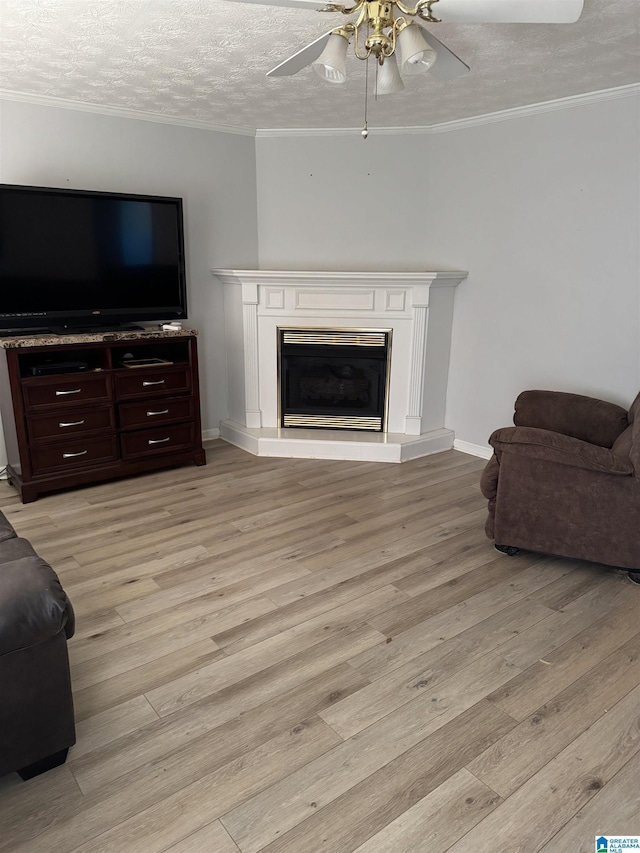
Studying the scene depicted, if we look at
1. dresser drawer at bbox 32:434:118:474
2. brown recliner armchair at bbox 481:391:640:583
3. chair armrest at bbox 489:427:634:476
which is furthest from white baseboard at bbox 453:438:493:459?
dresser drawer at bbox 32:434:118:474

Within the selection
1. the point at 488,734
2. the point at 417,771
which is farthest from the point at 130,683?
the point at 488,734

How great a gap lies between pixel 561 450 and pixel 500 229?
6.86ft

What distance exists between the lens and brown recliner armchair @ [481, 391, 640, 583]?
2.58m

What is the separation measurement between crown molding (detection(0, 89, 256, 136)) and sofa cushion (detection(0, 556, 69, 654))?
316 centimetres

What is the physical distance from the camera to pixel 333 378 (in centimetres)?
462

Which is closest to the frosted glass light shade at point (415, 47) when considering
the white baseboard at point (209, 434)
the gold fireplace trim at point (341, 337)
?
the gold fireplace trim at point (341, 337)

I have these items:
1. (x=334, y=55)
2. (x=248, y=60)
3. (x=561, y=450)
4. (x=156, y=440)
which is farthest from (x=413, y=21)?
(x=156, y=440)

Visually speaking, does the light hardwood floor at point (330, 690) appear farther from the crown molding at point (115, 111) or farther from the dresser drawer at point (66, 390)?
the crown molding at point (115, 111)

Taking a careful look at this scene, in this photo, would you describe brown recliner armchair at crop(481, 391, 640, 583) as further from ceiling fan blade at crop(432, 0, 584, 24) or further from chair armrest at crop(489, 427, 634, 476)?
ceiling fan blade at crop(432, 0, 584, 24)

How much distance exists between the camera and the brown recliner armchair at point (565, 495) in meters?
2.58

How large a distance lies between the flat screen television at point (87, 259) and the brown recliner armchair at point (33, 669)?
235 centimetres

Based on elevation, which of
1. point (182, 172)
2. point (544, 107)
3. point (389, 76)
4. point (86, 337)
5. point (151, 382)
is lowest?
point (151, 382)

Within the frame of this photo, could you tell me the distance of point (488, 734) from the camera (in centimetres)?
184

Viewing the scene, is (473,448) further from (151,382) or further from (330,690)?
(330,690)
